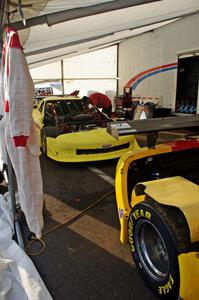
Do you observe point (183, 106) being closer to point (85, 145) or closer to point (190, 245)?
point (85, 145)

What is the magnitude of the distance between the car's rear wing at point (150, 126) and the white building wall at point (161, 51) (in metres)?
7.20

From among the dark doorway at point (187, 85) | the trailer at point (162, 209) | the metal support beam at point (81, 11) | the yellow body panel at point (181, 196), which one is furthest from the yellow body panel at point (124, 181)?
the dark doorway at point (187, 85)

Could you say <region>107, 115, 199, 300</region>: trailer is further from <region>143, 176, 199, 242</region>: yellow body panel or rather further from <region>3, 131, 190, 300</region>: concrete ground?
<region>3, 131, 190, 300</region>: concrete ground

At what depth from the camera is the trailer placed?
150cm

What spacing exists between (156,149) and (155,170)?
0.28 m

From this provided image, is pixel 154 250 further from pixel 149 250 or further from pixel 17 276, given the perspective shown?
pixel 17 276

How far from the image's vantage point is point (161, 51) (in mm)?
10156

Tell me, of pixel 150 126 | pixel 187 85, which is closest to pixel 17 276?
pixel 150 126

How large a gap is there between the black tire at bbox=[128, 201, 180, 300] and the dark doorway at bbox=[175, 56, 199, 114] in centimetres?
752

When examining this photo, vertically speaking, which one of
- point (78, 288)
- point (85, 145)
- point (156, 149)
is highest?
point (156, 149)

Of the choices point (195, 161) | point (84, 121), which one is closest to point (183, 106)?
point (84, 121)

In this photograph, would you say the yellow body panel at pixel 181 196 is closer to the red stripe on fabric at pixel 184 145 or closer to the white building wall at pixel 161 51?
the red stripe on fabric at pixel 184 145

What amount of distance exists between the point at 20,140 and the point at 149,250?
4.36 ft

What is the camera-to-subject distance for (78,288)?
2016mm
